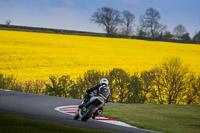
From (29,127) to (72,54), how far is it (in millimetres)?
33342

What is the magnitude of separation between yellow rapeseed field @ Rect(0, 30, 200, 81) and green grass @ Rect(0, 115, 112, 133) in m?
20.1

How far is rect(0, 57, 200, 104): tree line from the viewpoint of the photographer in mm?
23859

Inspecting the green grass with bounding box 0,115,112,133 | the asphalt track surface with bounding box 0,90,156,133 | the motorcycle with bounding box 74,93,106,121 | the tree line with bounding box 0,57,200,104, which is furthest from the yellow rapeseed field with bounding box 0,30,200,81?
the green grass with bounding box 0,115,112,133

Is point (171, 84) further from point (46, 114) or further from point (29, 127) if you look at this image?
point (29, 127)

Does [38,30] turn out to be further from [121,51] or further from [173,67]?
[173,67]

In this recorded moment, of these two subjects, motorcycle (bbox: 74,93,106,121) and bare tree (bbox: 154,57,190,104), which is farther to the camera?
bare tree (bbox: 154,57,190,104)

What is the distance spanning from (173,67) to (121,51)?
20.2 m

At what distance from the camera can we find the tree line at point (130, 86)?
23859 millimetres

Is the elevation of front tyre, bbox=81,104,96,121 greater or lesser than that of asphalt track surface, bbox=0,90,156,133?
greater

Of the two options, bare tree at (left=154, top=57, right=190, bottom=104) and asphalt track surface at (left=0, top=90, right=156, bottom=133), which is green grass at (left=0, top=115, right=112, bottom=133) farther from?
bare tree at (left=154, top=57, right=190, bottom=104)

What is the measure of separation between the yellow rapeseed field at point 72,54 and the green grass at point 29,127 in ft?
65.8

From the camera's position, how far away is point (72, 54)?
41844 mm

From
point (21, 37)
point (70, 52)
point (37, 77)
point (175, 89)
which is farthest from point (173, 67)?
point (21, 37)

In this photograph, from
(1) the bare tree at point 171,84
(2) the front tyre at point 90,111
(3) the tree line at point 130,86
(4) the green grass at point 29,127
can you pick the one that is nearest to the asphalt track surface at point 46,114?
(2) the front tyre at point 90,111
